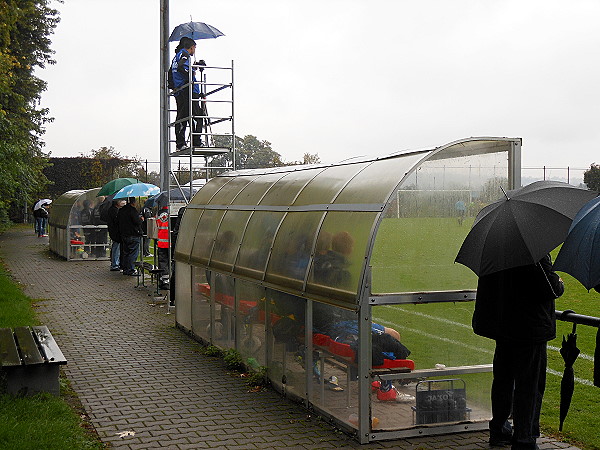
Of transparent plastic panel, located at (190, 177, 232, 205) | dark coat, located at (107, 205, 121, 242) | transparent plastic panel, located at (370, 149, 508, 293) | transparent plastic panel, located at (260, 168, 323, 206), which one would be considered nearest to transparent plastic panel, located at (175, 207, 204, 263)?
transparent plastic panel, located at (190, 177, 232, 205)

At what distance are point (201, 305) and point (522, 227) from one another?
6.28 metres

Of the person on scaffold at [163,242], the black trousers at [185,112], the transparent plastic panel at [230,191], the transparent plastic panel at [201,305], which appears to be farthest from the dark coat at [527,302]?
the black trousers at [185,112]

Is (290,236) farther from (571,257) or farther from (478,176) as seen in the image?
(571,257)

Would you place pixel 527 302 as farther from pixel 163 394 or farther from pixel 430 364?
pixel 163 394

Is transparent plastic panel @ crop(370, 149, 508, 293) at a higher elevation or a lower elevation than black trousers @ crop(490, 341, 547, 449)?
higher

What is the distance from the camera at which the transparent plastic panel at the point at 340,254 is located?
21.6 feet

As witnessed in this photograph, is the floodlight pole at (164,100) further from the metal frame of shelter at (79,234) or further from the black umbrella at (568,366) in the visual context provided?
the black umbrella at (568,366)

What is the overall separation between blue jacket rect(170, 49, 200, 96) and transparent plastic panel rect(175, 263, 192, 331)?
475cm

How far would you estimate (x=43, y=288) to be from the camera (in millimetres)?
17969

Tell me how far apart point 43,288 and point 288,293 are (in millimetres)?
11550

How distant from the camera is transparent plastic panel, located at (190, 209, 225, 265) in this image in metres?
10.7

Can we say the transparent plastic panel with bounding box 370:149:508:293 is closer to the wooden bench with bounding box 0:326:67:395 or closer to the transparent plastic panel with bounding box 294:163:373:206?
the transparent plastic panel with bounding box 294:163:373:206

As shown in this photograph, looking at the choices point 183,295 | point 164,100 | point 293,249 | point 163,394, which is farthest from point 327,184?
point 164,100

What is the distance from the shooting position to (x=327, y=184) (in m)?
7.97
